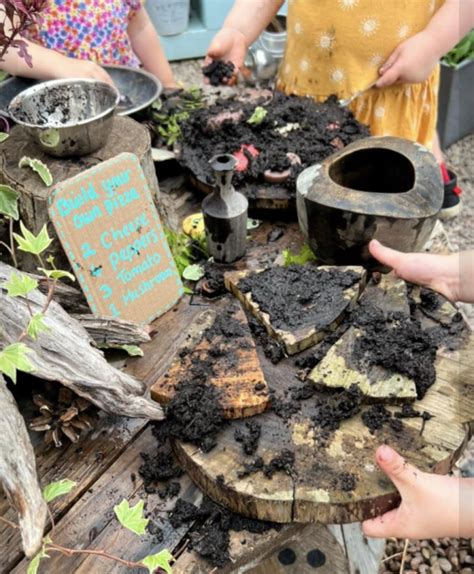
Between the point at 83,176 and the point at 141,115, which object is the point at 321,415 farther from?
the point at 141,115

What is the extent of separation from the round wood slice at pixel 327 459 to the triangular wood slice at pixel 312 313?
0.40ft

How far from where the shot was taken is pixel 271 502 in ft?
3.45

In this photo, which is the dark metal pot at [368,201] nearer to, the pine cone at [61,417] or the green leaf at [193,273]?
the green leaf at [193,273]

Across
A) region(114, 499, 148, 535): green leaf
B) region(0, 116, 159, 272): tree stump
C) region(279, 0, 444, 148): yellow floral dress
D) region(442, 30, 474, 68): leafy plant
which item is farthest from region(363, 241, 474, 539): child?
region(442, 30, 474, 68): leafy plant

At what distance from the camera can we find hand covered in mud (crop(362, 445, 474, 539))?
1.04 metres

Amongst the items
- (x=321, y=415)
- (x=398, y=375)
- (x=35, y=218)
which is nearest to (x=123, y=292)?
(x=35, y=218)

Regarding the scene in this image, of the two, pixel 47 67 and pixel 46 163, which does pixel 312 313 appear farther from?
pixel 47 67

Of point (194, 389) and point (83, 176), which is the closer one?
point (194, 389)

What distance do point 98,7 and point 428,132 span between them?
4.92 ft

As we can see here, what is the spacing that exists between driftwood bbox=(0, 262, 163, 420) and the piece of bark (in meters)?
0.09

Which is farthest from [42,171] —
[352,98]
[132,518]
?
[352,98]

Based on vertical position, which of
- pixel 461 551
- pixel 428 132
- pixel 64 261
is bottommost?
pixel 461 551

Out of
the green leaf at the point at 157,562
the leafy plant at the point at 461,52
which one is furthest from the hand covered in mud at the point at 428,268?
the leafy plant at the point at 461,52

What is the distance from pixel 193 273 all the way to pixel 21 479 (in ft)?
2.52
